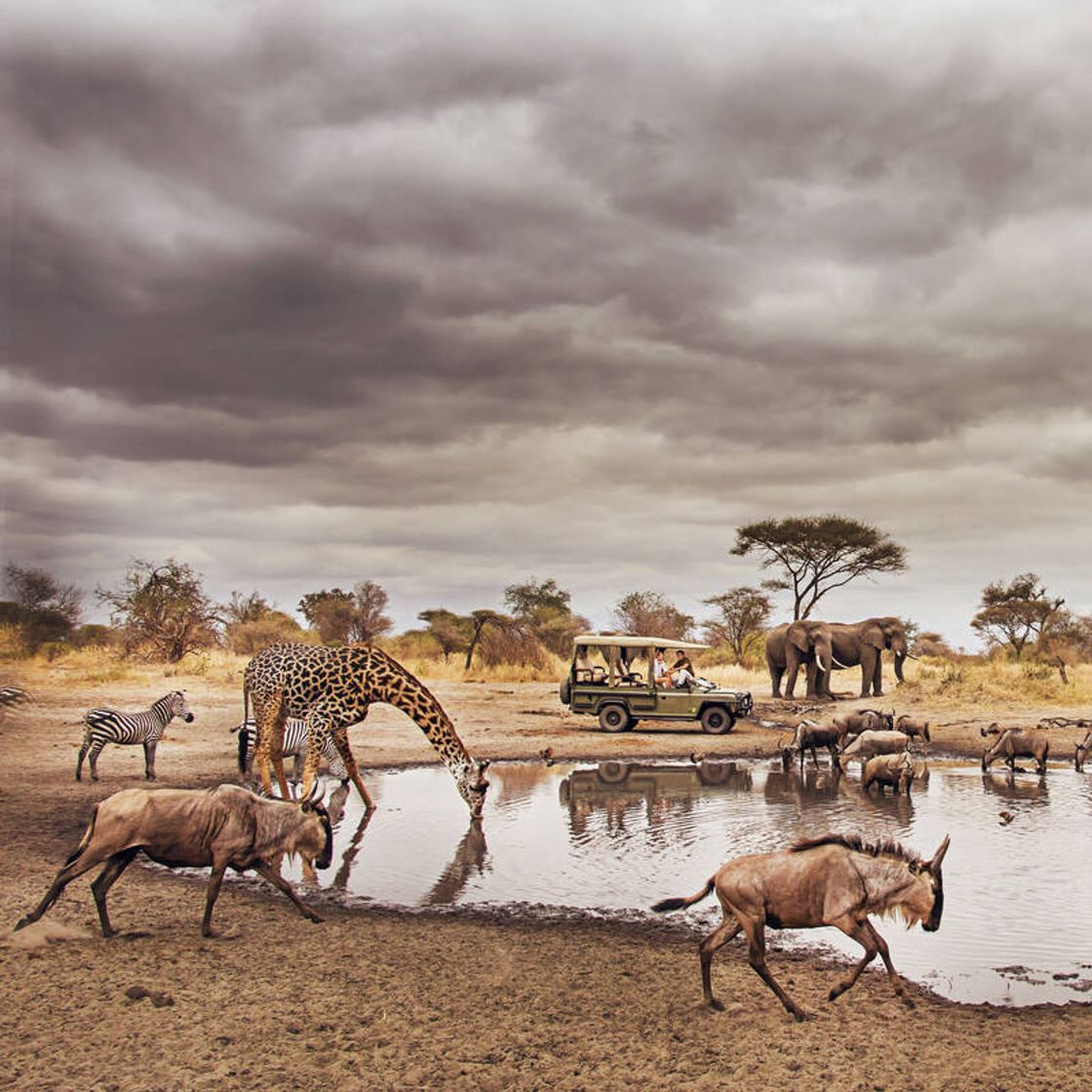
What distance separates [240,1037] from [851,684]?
3934 cm

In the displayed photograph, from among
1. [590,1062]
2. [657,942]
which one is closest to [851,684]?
[657,942]

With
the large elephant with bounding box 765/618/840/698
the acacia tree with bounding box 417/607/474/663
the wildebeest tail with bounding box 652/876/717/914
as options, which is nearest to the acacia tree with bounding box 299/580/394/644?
the acacia tree with bounding box 417/607/474/663

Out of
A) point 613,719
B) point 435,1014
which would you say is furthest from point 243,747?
point 435,1014

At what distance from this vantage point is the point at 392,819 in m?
14.4

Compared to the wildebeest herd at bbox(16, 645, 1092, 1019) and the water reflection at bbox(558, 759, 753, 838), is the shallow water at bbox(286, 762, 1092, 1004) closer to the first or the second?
the water reflection at bbox(558, 759, 753, 838)

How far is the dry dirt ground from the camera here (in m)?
6.07

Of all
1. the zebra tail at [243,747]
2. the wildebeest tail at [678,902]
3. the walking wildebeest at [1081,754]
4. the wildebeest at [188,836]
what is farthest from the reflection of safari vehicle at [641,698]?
the wildebeest tail at [678,902]

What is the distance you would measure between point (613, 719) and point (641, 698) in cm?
87

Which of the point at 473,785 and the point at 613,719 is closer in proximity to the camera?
the point at 473,785

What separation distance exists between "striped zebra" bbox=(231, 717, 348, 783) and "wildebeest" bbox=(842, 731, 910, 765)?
953cm

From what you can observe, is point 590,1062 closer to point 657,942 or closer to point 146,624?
point 657,942

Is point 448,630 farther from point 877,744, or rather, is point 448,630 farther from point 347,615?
point 877,744

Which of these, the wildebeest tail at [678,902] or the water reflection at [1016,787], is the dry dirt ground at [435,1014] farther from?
the water reflection at [1016,787]

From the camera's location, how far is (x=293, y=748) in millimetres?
16828
